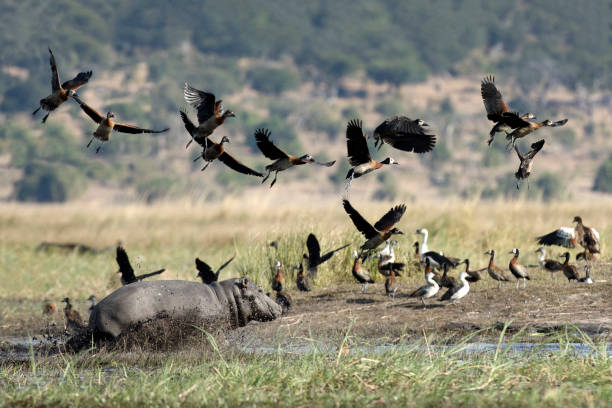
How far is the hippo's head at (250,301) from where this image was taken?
10664 millimetres

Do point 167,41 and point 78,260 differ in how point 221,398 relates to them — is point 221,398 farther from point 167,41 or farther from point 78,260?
point 167,41

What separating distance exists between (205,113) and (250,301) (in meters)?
4.11

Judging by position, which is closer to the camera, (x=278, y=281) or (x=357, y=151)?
(x=357, y=151)

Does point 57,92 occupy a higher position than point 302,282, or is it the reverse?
point 57,92

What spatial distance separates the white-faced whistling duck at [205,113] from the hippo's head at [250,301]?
12.7ft

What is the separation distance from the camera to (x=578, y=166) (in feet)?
283

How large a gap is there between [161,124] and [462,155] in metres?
27.9

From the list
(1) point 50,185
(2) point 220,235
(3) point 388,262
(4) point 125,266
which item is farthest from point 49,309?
(1) point 50,185

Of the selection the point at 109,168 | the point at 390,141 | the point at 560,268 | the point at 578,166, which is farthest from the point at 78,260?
the point at 578,166

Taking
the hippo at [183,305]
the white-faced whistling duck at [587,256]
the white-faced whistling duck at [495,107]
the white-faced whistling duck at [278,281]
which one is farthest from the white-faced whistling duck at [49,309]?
the white-faced whistling duck at [495,107]

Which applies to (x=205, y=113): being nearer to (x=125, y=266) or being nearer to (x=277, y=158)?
(x=277, y=158)

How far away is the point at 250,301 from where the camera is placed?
10.7 metres

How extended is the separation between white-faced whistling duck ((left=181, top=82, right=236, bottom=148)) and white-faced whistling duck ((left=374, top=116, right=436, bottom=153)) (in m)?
1.34

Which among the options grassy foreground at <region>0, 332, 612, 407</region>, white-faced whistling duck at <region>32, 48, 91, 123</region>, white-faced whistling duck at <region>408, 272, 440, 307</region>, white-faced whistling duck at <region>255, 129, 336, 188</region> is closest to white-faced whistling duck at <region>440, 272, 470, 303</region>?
white-faced whistling duck at <region>408, 272, 440, 307</region>
